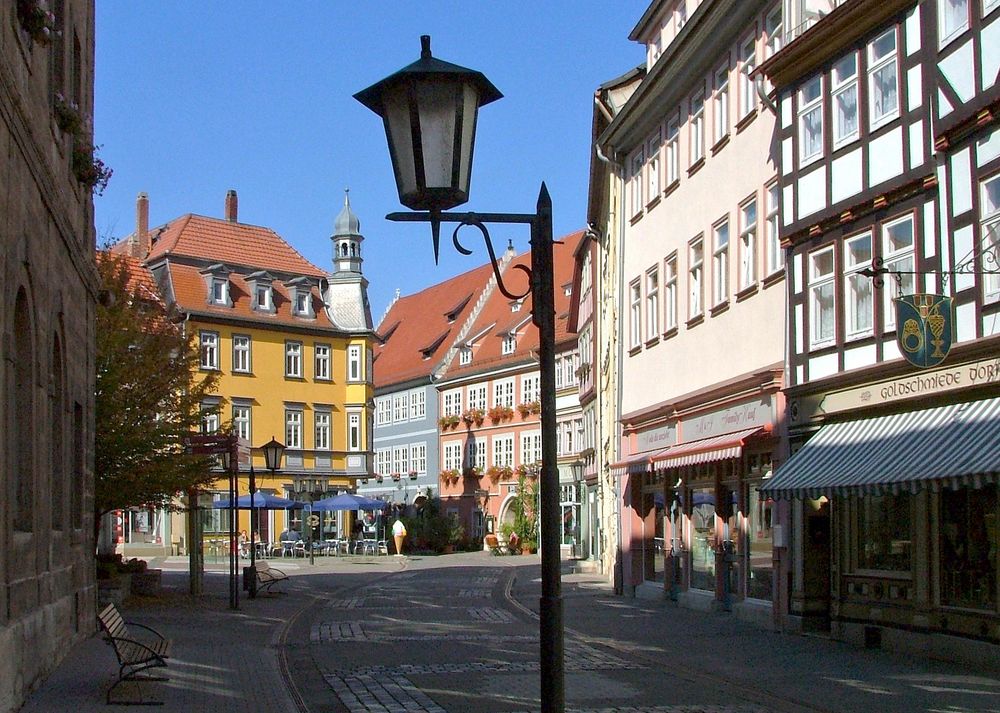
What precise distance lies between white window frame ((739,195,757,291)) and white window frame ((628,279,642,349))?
744cm

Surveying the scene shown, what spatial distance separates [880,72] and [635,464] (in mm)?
12392

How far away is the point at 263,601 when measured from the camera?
30.3 m

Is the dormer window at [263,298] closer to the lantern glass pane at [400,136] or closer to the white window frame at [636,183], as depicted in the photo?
the white window frame at [636,183]

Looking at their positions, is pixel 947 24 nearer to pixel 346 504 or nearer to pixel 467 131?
pixel 467 131

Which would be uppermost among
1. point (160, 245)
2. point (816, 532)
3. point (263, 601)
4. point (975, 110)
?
point (160, 245)

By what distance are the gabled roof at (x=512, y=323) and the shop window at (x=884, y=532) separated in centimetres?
4534

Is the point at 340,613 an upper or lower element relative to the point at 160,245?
lower

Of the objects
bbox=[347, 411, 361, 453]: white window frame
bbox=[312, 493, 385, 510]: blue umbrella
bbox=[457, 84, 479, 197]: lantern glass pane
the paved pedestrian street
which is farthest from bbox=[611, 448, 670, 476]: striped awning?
bbox=[347, 411, 361, 453]: white window frame

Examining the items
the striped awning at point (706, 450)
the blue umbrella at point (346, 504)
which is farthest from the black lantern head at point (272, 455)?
the blue umbrella at point (346, 504)

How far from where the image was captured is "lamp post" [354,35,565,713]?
6.59 metres

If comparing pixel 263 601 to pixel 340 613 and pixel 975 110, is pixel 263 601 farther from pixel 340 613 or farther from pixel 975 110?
pixel 975 110

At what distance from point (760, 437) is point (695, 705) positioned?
943cm

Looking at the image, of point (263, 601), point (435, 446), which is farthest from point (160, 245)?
point (263, 601)

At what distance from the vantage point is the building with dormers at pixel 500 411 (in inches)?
2532
